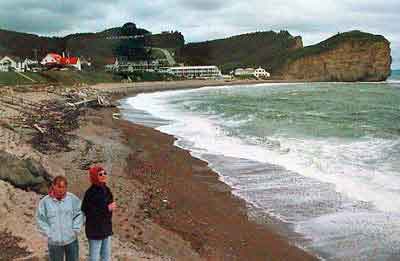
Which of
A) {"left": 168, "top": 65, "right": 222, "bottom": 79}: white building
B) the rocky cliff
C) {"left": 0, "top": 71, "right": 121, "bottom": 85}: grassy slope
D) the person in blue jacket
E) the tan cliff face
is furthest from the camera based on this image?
the rocky cliff

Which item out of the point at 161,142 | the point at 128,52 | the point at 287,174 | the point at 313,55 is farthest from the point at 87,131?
the point at 313,55

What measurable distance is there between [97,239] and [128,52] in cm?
14739

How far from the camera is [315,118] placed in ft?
114

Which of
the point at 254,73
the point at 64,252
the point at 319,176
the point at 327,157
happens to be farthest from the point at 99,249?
the point at 254,73

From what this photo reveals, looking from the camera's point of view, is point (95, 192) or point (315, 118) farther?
point (315, 118)

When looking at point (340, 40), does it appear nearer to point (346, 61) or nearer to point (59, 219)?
point (346, 61)

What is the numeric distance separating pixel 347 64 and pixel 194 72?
5813cm

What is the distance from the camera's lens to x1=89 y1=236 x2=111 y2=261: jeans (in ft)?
21.2

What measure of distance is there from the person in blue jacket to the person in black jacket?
0.17m

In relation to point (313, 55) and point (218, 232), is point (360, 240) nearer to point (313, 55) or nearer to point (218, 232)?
point (218, 232)

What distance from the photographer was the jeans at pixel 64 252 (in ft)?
20.1

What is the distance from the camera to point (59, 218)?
19.6 ft

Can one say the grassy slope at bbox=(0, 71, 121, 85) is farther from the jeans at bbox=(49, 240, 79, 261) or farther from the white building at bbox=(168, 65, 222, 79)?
the jeans at bbox=(49, 240, 79, 261)

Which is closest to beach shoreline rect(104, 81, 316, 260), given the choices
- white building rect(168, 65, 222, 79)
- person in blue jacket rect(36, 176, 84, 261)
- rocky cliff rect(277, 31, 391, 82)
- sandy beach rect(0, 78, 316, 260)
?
sandy beach rect(0, 78, 316, 260)
